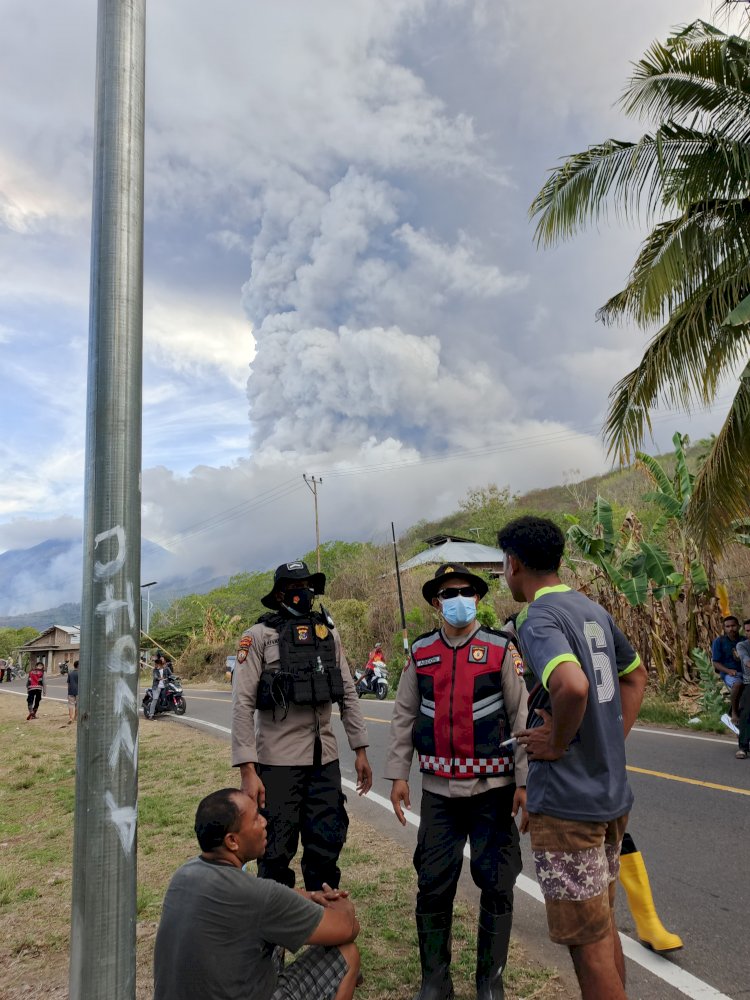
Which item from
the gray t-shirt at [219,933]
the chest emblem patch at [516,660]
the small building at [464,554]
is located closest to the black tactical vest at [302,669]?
the chest emblem patch at [516,660]

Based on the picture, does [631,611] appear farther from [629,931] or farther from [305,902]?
[305,902]

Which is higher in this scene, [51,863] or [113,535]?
[113,535]

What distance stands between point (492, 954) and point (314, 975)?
0.93 m

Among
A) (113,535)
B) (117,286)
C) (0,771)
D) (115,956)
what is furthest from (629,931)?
(0,771)

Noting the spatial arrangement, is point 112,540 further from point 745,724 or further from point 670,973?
point 745,724

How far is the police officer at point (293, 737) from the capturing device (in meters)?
4.00

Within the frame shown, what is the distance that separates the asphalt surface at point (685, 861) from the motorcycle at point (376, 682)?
11.6 meters

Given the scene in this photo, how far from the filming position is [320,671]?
13.8 feet

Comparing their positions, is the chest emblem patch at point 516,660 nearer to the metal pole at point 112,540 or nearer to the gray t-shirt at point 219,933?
the gray t-shirt at point 219,933

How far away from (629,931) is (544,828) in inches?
83.9

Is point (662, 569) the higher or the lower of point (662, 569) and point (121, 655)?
the higher

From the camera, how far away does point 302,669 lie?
13.8 ft

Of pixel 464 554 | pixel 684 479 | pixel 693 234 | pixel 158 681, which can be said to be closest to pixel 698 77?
pixel 693 234

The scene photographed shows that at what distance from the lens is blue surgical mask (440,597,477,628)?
3.86m
